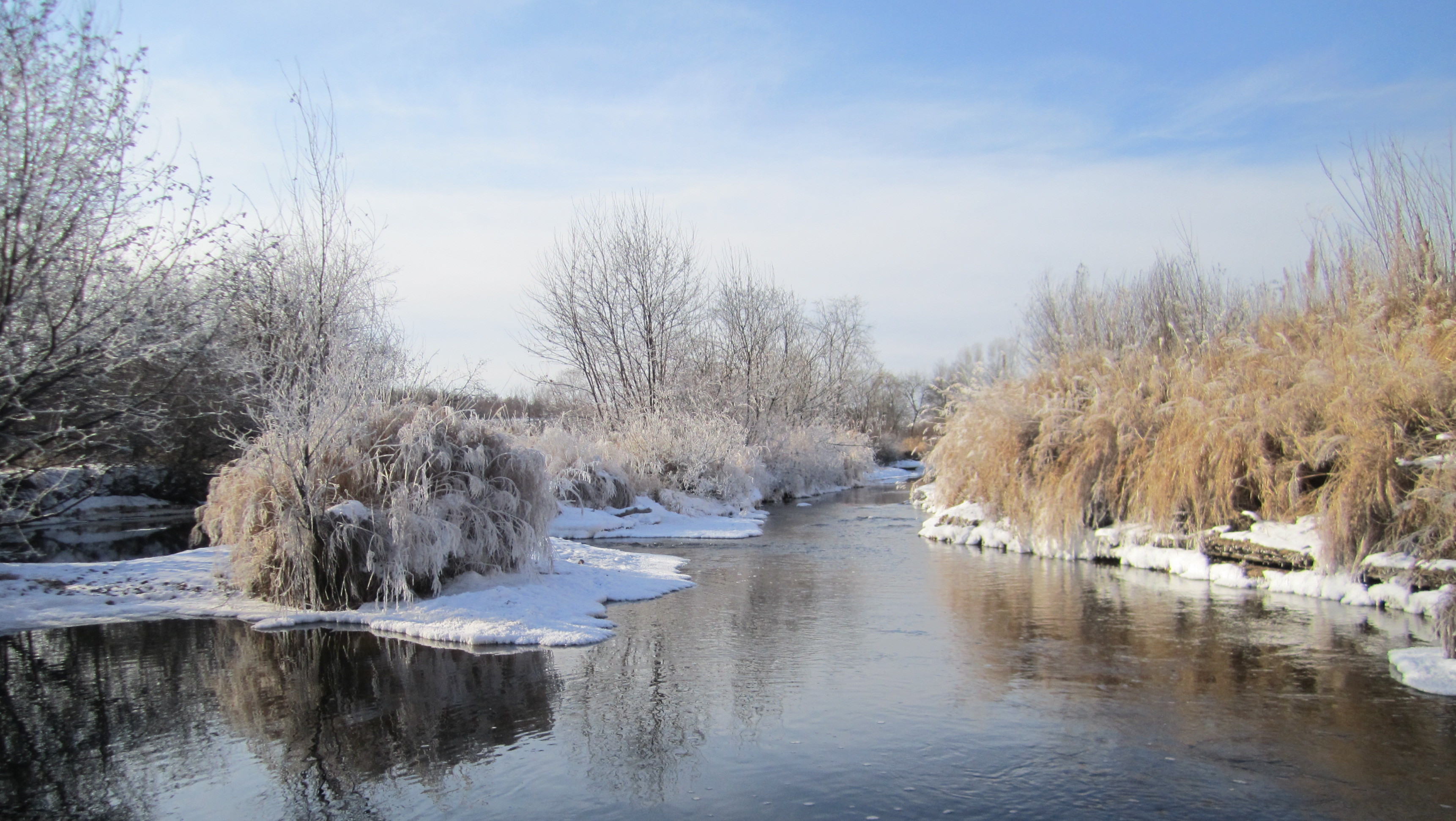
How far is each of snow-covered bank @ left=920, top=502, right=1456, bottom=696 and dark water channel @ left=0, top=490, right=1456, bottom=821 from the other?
33 cm

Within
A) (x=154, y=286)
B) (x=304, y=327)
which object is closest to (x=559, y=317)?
(x=304, y=327)

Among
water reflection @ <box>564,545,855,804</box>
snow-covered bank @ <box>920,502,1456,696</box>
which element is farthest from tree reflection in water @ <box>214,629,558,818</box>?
snow-covered bank @ <box>920,502,1456,696</box>

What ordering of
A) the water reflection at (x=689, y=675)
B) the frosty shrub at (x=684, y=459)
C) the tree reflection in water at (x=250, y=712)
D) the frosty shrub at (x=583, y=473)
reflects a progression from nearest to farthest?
the tree reflection in water at (x=250, y=712), the water reflection at (x=689, y=675), the frosty shrub at (x=583, y=473), the frosty shrub at (x=684, y=459)

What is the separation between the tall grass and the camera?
8.82 metres

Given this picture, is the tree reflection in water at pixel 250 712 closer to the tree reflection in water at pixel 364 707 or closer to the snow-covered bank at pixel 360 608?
the tree reflection in water at pixel 364 707

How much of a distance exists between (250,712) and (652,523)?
12.9 meters

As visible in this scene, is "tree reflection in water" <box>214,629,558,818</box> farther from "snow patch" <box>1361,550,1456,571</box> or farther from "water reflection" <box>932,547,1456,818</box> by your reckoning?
"snow patch" <box>1361,550,1456,571</box>

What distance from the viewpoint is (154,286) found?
7352mm

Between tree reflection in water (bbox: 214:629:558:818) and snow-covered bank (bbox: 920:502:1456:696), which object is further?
snow-covered bank (bbox: 920:502:1456:696)

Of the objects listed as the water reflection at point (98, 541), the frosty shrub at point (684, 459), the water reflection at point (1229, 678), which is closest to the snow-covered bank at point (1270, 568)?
the water reflection at point (1229, 678)

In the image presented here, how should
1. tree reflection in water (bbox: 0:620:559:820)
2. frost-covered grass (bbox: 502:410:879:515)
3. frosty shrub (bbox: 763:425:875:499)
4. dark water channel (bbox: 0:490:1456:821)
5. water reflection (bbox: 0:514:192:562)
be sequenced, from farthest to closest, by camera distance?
1. frosty shrub (bbox: 763:425:875:499)
2. frost-covered grass (bbox: 502:410:879:515)
3. water reflection (bbox: 0:514:192:562)
4. tree reflection in water (bbox: 0:620:559:820)
5. dark water channel (bbox: 0:490:1456:821)

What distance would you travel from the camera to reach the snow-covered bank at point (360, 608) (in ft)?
25.6

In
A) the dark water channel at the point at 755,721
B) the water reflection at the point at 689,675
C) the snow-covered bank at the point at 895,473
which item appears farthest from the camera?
the snow-covered bank at the point at 895,473

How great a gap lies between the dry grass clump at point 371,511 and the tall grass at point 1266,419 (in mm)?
8315
